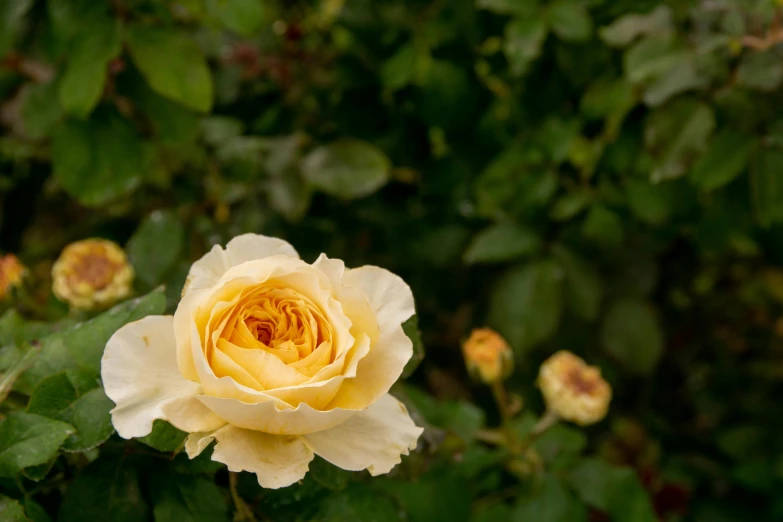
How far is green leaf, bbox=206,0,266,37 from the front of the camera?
0.90 meters

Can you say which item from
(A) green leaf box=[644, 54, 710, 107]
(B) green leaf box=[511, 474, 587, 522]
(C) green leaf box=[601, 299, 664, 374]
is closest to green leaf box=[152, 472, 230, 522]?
(B) green leaf box=[511, 474, 587, 522]

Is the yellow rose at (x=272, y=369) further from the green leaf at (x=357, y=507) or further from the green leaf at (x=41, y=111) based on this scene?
the green leaf at (x=41, y=111)

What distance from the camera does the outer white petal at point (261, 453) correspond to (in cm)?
41

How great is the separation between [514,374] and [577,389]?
1.85 feet

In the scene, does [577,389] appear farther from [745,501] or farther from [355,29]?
[745,501]

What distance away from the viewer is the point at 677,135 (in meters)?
0.90

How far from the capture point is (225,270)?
480 mm

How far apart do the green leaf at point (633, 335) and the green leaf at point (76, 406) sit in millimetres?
1020

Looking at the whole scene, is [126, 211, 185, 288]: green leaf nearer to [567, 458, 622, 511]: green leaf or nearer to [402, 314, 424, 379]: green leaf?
[402, 314, 424, 379]: green leaf

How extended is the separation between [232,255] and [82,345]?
146mm

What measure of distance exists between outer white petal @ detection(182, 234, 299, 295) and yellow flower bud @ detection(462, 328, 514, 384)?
38 centimetres

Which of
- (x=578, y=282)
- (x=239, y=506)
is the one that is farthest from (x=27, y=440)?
(x=578, y=282)

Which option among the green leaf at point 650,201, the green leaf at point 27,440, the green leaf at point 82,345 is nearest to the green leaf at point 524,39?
the green leaf at point 650,201

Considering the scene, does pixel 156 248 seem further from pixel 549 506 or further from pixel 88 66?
pixel 549 506
